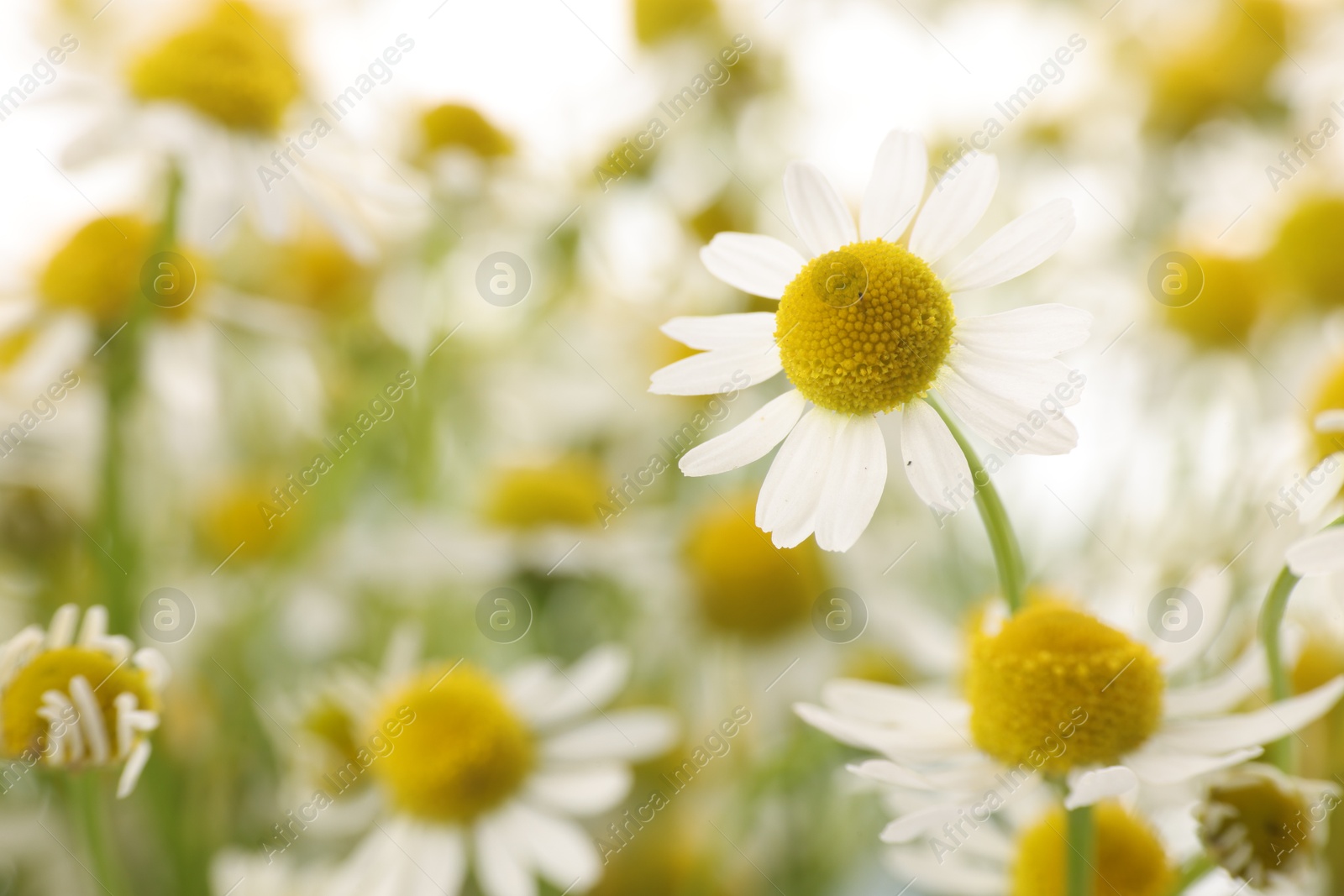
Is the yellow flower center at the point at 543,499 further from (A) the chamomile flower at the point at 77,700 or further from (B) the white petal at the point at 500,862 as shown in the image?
(A) the chamomile flower at the point at 77,700

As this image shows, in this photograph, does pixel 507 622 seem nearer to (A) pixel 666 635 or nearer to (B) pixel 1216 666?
(A) pixel 666 635

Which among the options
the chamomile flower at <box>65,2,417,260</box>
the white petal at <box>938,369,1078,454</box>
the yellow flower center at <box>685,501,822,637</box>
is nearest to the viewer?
the white petal at <box>938,369,1078,454</box>

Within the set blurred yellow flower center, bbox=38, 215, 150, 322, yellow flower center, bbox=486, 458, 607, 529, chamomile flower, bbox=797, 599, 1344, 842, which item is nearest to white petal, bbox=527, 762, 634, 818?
chamomile flower, bbox=797, 599, 1344, 842

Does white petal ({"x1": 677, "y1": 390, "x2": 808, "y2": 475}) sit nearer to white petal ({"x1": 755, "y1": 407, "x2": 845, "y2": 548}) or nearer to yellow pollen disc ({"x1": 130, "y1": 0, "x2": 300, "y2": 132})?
white petal ({"x1": 755, "y1": 407, "x2": 845, "y2": 548})

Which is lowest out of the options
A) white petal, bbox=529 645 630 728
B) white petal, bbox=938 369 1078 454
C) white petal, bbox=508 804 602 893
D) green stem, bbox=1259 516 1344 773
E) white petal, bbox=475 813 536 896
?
white petal, bbox=475 813 536 896

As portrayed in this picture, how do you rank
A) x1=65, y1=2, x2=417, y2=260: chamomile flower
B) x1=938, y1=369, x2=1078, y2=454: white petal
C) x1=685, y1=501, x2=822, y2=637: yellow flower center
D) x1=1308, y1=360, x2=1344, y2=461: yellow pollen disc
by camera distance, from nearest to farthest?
x1=938, y1=369, x2=1078, y2=454: white petal < x1=1308, y1=360, x2=1344, y2=461: yellow pollen disc < x1=65, y1=2, x2=417, y2=260: chamomile flower < x1=685, y1=501, x2=822, y2=637: yellow flower center

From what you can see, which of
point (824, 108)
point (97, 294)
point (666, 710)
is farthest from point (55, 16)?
point (666, 710)

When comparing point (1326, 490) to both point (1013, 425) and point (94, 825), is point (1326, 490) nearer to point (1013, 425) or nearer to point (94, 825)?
point (1013, 425)

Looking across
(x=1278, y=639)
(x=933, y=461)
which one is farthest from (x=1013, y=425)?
(x=1278, y=639)
